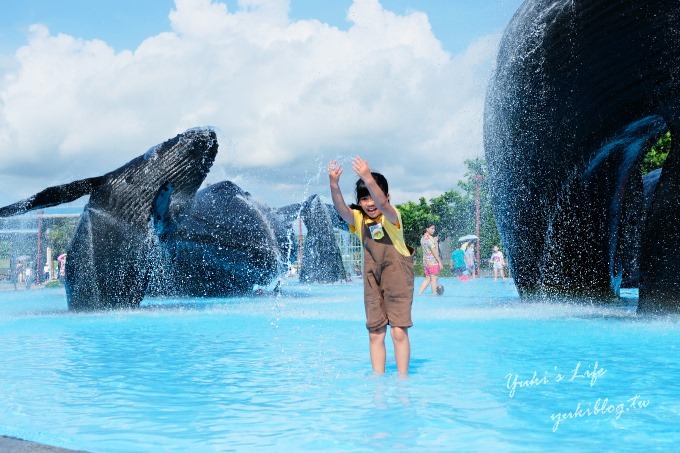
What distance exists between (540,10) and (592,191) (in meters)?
2.75

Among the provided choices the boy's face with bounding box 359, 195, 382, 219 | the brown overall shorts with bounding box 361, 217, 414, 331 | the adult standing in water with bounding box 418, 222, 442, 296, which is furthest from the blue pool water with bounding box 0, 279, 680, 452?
the adult standing in water with bounding box 418, 222, 442, 296

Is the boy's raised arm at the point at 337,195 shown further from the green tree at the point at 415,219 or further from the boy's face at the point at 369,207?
the green tree at the point at 415,219

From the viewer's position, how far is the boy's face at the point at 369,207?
4766mm

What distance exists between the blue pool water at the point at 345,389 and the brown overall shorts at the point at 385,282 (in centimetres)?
40

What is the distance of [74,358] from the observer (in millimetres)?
5902

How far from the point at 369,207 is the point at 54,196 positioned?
7951 millimetres

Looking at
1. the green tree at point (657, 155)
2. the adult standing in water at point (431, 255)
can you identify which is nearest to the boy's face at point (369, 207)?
the adult standing in water at point (431, 255)

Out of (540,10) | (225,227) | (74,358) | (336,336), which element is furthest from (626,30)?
(225,227)

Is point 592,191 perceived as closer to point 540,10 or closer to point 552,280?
point 552,280

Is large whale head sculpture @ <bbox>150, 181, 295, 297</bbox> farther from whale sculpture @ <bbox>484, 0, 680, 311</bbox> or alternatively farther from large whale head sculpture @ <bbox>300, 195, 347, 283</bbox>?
whale sculpture @ <bbox>484, 0, 680, 311</bbox>

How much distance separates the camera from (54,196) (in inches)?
440

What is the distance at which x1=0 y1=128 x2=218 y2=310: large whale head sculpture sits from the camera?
11102 millimetres

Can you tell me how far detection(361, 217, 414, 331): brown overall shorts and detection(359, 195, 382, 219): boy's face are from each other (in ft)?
0.25

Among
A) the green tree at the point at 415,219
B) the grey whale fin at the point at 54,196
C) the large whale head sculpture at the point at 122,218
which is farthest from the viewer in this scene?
the green tree at the point at 415,219
